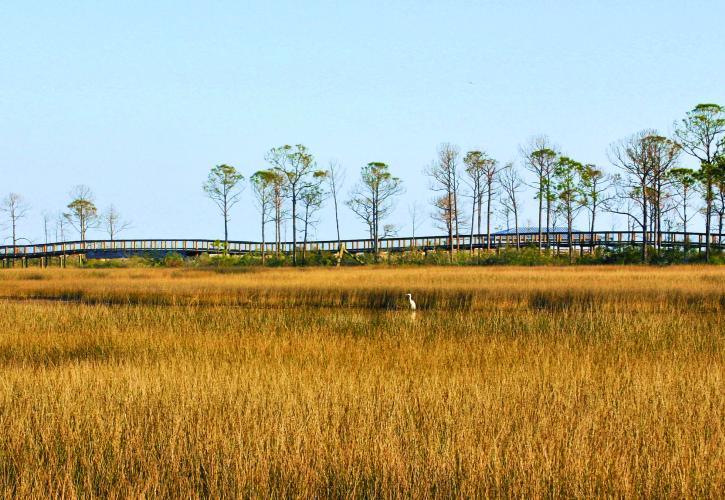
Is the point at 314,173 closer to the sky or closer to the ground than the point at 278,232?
closer to the sky

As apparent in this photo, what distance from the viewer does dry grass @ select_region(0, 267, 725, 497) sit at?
16.7ft

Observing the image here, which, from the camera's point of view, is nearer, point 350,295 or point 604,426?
point 604,426

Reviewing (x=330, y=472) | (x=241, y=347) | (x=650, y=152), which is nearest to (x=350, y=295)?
(x=241, y=347)

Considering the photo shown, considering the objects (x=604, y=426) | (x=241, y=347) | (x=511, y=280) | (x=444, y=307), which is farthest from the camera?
(x=511, y=280)

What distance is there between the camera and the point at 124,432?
625cm

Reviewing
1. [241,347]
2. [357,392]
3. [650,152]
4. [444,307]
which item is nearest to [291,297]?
[444,307]

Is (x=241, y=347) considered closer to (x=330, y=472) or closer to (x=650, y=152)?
(x=330, y=472)

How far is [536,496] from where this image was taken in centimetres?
474

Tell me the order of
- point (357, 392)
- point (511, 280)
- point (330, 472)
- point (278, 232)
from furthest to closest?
point (278, 232)
point (511, 280)
point (357, 392)
point (330, 472)

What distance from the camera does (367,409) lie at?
Result: 6512 mm

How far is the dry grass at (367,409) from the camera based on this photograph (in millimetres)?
5082

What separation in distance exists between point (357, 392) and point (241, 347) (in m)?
4.16

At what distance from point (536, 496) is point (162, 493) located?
234 cm

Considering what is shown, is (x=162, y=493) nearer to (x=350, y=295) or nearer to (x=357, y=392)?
(x=357, y=392)
